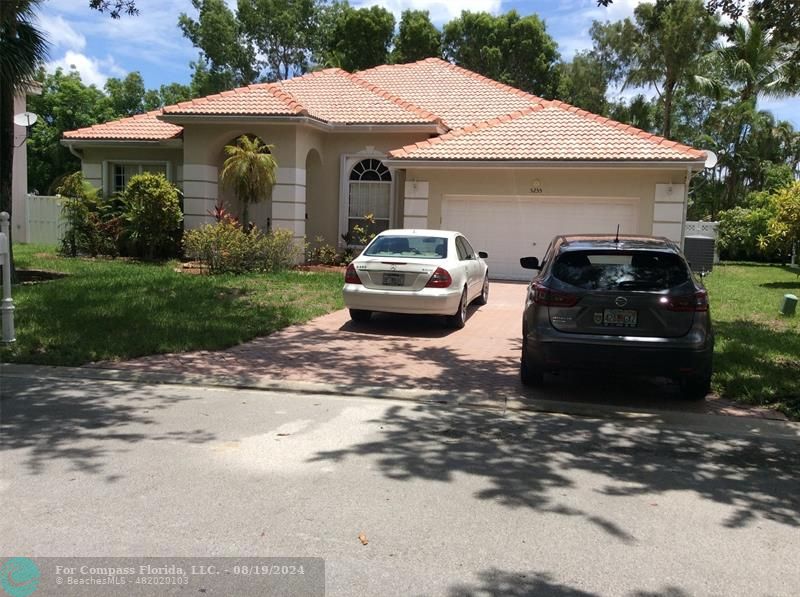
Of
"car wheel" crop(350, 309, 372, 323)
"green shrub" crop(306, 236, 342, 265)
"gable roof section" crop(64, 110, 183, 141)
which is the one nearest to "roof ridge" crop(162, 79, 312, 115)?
"gable roof section" crop(64, 110, 183, 141)

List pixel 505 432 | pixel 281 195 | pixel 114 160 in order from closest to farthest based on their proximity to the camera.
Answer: pixel 505 432
pixel 281 195
pixel 114 160

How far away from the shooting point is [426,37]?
38000 mm

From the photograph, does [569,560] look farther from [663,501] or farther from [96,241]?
[96,241]

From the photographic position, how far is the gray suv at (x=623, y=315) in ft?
20.7

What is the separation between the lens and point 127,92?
48.4 m

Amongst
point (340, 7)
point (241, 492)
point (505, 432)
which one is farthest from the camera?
point (340, 7)

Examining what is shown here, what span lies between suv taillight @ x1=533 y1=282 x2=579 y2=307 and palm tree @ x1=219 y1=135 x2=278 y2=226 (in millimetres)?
11073

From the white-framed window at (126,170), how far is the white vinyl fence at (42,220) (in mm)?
5014

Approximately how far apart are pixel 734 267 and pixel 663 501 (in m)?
22.7

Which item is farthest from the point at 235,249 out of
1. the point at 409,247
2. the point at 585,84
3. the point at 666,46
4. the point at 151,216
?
the point at 585,84

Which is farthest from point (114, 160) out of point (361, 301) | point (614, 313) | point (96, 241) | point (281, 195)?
point (614, 313)

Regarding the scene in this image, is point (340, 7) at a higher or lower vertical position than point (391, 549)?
higher

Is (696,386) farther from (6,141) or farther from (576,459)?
(6,141)

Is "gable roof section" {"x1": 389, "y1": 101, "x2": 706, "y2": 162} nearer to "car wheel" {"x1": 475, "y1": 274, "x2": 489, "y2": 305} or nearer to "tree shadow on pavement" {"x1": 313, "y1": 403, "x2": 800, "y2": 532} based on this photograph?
"car wheel" {"x1": 475, "y1": 274, "x2": 489, "y2": 305}
